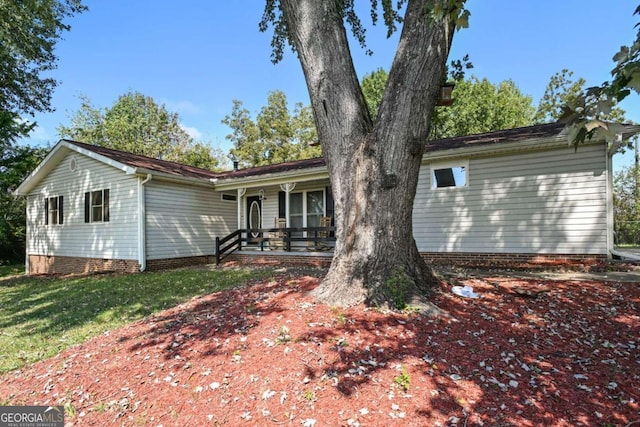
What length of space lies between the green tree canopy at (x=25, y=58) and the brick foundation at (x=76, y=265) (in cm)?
509

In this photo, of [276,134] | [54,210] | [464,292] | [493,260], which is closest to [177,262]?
[54,210]

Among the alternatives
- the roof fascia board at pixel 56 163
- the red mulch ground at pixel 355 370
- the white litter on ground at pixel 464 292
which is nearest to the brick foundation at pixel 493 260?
the red mulch ground at pixel 355 370

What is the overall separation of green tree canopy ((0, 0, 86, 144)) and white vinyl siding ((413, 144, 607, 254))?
13.9m

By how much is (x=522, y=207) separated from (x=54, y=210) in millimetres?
16452

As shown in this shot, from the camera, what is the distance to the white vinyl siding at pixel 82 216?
10.8 metres

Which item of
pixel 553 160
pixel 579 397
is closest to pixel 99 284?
pixel 579 397

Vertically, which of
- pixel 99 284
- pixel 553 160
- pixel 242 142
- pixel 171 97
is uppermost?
pixel 171 97

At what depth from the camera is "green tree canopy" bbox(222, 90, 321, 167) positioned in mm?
30453

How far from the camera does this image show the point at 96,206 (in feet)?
38.5

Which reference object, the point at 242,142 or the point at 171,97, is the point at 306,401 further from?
the point at 171,97

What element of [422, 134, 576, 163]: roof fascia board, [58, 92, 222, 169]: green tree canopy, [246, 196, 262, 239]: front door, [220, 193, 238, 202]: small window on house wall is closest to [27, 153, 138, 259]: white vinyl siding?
[220, 193, 238, 202]: small window on house wall

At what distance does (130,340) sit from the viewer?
160 inches

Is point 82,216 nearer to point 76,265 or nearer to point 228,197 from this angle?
point 76,265

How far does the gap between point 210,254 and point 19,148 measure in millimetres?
10926
